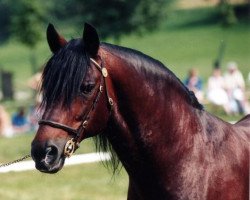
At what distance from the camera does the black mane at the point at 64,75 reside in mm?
3773

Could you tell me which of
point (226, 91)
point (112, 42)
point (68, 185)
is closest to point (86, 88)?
point (68, 185)

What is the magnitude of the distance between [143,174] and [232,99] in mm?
14993

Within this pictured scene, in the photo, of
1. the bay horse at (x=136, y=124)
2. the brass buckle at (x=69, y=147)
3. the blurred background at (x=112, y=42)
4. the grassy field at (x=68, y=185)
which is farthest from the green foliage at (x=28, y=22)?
the brass buckle at (x=69, y=147)

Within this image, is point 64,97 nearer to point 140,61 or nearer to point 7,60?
point 140,61

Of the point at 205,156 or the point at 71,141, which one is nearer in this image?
the point at 71,141

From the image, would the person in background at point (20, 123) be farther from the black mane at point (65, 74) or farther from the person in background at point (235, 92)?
the black mane at point (65, 74)

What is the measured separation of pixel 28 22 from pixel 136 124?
36.2 metres

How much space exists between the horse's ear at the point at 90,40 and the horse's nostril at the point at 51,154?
64cm

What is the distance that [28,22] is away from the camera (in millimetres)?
39406

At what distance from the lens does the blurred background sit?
10.0 metres

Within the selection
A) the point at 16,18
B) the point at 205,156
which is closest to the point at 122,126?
the point at 205,156

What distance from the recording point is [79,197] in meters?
9.06

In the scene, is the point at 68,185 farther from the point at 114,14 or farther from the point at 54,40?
the point at 114,14

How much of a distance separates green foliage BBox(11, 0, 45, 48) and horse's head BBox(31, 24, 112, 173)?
35669 millimetres
